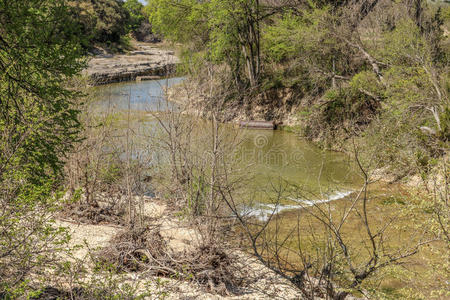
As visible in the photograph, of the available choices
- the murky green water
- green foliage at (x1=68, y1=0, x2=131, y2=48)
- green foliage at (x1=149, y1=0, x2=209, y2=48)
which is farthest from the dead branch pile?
green foliage at (x1=68, y1=0, x2=131, y2=48)

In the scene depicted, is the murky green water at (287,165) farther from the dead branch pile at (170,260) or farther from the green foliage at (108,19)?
the green foliage at (108,19)

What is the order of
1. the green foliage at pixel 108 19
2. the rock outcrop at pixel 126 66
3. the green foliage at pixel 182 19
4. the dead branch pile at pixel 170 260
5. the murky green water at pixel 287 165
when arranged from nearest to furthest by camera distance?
1. the dead branch pile at pixel 170 260
2. the murky green water at pixel 287 165
3. the green foliage at pixel 182 19
4. the rock outcrop at pixel 126 66
5. the green foliage at pixel 108 19

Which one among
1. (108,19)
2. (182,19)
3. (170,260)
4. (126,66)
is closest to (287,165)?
(170,260)

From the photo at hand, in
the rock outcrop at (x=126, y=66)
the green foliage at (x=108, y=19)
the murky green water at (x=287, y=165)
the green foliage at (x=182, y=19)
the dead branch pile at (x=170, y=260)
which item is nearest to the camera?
the dead branch pile at (x=170, y=260)

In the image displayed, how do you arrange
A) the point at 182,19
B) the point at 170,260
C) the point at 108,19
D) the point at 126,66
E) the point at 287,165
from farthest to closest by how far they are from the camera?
the point at 108,19
the point at 126,66
the point at 182,19
the point at 287,165
the point at 170,260

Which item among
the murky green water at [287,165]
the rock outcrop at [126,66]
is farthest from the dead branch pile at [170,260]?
the rock outcrop at [126,66]

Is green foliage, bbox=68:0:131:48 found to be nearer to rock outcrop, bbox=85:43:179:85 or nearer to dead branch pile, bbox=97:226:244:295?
rock outcrop, bbox=85:43:179:85

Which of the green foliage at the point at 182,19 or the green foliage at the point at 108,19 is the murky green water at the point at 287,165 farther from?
the green foliage at the point at 108,19

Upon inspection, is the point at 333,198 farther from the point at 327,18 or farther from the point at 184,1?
the point at 184,1

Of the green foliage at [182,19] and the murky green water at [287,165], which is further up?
the green foliage at [182,19]

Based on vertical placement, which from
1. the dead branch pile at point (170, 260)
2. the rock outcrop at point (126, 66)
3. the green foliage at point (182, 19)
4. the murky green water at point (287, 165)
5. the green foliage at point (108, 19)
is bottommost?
the dead branch pile at point (170, 260)

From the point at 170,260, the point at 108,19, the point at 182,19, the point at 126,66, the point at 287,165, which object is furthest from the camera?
the point at 108,19

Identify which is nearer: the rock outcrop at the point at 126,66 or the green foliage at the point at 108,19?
the rock outcrop at the point at 126,66

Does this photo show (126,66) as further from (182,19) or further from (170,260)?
(170,260)
